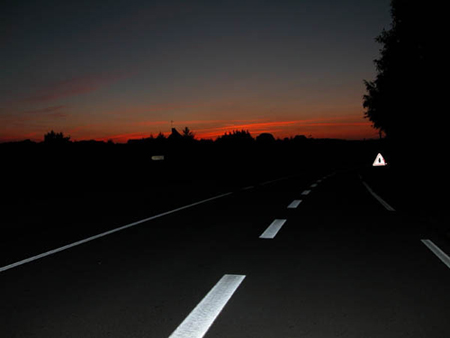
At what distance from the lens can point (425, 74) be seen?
104ft

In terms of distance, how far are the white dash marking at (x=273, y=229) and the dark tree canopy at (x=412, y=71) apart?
78.4ft

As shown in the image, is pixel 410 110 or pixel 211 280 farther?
pixel 410 110

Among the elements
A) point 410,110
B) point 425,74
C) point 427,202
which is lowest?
point 427,202

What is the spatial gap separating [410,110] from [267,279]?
31171mm

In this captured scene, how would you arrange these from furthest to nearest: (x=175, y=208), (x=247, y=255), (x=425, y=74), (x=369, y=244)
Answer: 1. (x=425, y=74)
2. (x=175, y=208)
3. (x=369, y=244)
4. (x=247, y=255)

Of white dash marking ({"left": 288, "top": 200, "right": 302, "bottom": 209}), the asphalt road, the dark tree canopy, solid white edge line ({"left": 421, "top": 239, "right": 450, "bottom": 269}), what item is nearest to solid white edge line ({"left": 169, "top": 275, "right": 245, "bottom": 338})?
the asphalt road

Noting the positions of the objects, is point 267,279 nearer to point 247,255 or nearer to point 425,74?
point 247,255

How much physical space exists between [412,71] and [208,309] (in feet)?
108

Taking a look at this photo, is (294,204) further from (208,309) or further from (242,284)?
(208,309)

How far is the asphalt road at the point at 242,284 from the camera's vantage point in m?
4.05

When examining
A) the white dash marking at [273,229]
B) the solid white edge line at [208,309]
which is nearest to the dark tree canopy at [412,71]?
the white dash marking at [273,229]

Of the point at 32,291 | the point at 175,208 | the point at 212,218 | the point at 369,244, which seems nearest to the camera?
the point at 32,291

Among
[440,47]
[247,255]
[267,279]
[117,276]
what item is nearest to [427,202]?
[247,255]

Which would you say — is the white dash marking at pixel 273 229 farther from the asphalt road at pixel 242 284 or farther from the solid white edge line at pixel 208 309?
the solid white edge line at pixel 208 309
